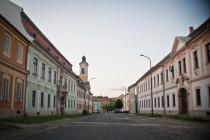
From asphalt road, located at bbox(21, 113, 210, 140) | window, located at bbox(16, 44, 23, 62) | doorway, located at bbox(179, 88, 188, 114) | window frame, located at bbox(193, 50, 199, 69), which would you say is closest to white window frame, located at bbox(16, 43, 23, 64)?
window, located at bbox(16, 44, 23, 62)

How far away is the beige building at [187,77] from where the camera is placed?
23.2m

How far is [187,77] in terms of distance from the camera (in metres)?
28.2

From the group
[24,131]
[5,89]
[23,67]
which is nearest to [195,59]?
[23,67]

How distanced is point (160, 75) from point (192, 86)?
16224 millimetres

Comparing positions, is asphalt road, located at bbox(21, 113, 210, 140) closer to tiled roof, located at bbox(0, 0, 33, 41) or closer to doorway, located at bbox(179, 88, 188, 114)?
tiled roof, located at bbox(0, 0, 33, 41)

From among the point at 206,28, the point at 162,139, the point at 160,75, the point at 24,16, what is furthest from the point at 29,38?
the point at 160,75

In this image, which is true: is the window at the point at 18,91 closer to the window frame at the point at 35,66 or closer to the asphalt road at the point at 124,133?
the window frame at the point at 35,66

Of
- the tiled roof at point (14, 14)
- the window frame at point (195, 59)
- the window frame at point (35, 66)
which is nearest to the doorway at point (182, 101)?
the window frame at point (195, 59)

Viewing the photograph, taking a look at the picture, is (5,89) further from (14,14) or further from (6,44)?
(14,14)

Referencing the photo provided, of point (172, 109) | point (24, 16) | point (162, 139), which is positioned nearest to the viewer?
point (162, 139)

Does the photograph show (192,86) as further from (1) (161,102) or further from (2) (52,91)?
(2) (52,91)

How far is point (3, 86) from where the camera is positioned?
64.3 feet

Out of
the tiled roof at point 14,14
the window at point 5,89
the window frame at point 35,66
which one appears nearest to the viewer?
the window at point 5,89

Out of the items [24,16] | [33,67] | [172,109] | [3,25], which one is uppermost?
[24,16]
